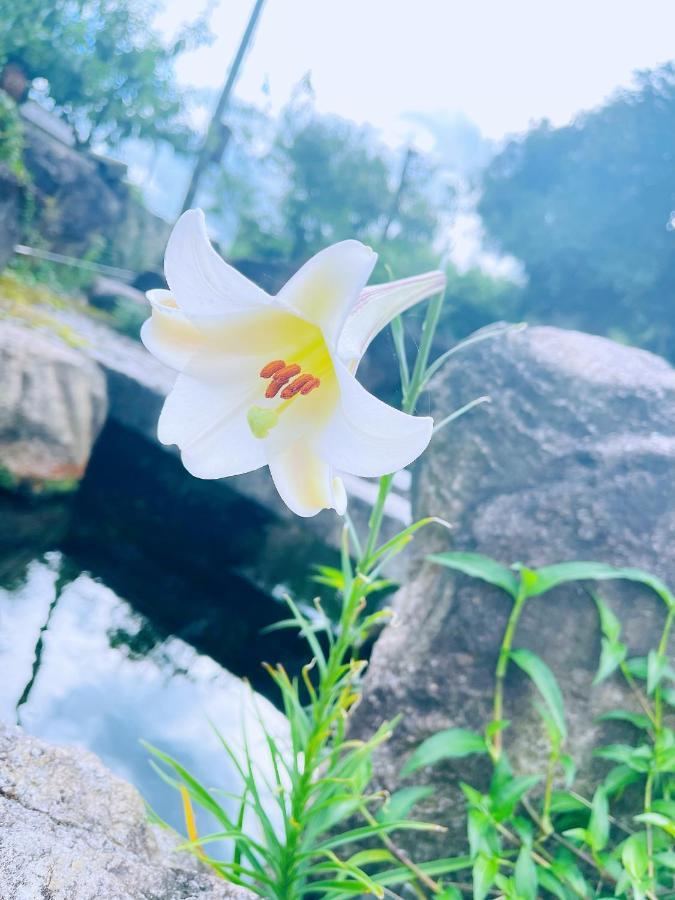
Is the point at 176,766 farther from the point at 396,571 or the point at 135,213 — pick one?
the point at 135,213

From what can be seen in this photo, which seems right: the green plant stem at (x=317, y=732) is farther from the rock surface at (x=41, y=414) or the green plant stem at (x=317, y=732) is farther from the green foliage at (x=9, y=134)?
the green foliage at (x=9, y=134)

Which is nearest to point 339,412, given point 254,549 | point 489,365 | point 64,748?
point 64,748

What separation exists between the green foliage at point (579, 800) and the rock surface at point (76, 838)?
1.62ft

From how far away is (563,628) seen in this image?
130 cm

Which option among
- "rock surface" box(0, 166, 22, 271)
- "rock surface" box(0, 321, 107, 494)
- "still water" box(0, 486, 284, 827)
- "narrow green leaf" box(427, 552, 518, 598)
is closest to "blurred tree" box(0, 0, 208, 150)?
"rock surface" box(0, 166, 22, 271)

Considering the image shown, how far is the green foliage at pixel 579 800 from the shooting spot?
3.34 feet

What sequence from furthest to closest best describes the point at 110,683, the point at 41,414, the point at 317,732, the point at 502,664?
the point at 41,414 → the point at 110,683 → the point at 502,664 → the point at 317,732

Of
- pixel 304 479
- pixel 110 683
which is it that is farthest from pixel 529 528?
pixel 110 683

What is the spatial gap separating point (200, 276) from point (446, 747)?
101 centimetres

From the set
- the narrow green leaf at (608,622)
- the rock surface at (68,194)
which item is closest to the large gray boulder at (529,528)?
the narrow green leaf at (608,622)

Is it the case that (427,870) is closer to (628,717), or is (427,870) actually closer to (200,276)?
(628,717)

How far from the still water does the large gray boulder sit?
40 centimetres

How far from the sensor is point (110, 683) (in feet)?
5.84

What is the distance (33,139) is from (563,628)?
7.66 metres
